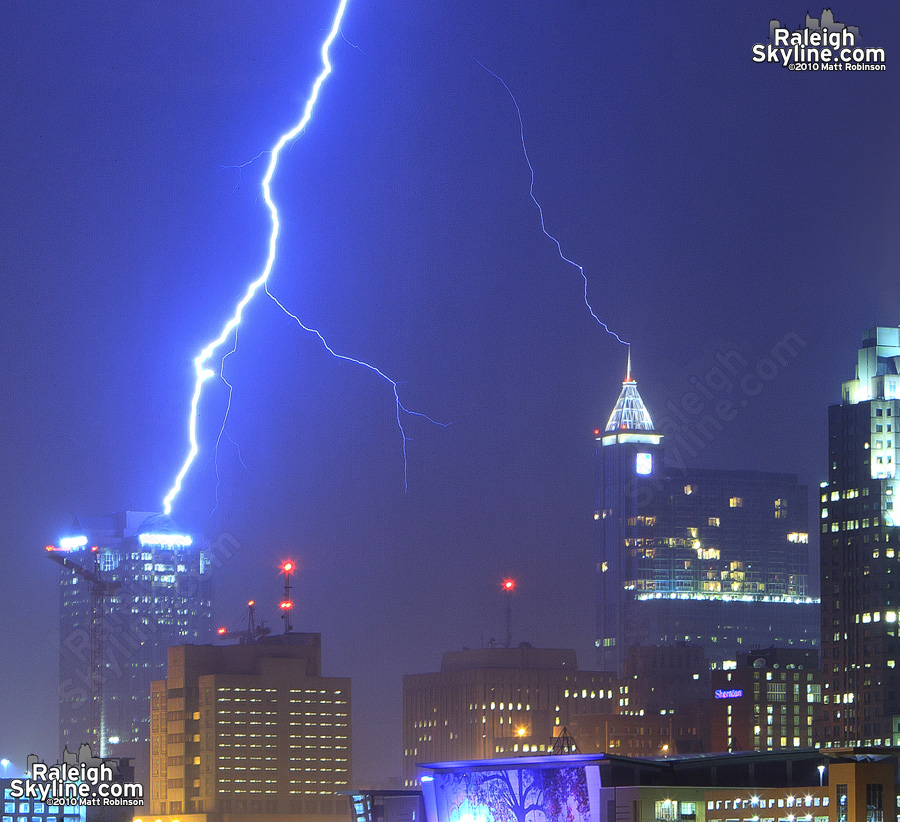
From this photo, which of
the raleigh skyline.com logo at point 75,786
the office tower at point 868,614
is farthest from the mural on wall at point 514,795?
the office tower at point 868,614

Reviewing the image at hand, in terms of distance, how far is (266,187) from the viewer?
403 feet

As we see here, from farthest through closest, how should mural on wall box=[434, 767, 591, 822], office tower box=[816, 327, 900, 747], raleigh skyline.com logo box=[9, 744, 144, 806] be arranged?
office tower box=[816, 327, 900, 747] < raleigh skyline.com logo box=[9, 744, 144, 806] < mural on wall box=[434, 767, 591, 822]

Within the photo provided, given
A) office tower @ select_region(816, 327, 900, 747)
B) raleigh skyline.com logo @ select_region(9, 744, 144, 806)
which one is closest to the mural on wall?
raleigh skyline.com logo @ select_region(9, 744, 144, 806)

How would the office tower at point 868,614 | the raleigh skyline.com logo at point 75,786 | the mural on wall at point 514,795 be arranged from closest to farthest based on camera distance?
1. the mural on wall at point 514,795
2. the raleigh skyline.com logo at point 75,786
3. the office tower at point 868,614

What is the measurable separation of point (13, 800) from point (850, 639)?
278 ft

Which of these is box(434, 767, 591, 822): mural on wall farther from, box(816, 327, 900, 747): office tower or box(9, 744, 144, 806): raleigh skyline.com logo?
box(816, 327, 900, 747): office tower

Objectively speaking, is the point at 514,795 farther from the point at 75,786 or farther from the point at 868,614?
the point at 868,614

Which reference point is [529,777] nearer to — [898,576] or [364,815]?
[364,815]

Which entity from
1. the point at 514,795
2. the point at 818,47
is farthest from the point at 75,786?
the point at 818,47

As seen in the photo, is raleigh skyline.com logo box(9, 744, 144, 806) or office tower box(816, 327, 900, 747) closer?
raleigh skyline.com logo box(9, 744, 144, 806)

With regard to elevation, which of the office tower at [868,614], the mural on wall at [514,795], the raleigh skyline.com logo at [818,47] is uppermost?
the raleigh skyline.com logo at [818,47]

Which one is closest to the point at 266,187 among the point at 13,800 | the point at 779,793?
the point at 779,793

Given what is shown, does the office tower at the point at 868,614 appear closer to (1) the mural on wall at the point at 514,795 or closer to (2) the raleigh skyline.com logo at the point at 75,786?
(1) the mural on wall at the point at 514,795

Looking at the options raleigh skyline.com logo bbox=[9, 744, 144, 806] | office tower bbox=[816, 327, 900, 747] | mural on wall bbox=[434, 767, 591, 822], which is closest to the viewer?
mural on wall bbox=[434, 767, 591, 822]
